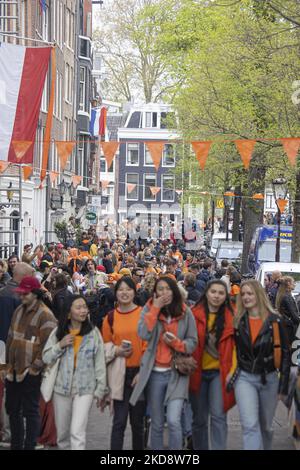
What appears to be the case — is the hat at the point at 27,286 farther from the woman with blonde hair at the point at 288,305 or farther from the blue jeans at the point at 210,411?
the woman with blonde hair at the point at 288,305

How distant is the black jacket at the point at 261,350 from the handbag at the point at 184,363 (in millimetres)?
380

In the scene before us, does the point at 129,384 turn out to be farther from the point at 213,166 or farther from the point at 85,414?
the point at 213,166

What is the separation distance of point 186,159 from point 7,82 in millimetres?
31686

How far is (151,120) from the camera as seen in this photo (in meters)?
86.4

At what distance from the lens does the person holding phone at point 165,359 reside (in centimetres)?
838

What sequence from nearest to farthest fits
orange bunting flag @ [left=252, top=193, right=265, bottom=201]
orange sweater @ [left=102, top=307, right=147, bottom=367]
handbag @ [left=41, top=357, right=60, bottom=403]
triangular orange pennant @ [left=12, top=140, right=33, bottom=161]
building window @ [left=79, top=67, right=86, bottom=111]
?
handbag @ [left=41, top=357, right=60, bottom=403] → orange sweater @ [left=102, top=307, right=147, bottom=367] → triangular orange pennant @ [left=12, top=140, right=33, bottom=161] → orange bunting flag @ [left=252, top=193, right=265, bottom=201] → building window @ [left=79, top=67, right=86, bottom=111]

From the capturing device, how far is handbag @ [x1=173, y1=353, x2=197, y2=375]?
8.34 metres

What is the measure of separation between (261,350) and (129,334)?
116cm

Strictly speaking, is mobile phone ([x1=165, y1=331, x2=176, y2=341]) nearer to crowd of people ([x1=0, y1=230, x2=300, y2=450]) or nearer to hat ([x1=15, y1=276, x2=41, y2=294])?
crowd of people ([x1=0, y1=230, x2=300, y2=450])

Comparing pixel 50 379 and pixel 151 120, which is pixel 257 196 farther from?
pixel 151 120

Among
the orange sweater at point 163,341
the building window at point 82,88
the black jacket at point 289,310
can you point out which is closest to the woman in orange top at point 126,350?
the orange sweater at point 163,341

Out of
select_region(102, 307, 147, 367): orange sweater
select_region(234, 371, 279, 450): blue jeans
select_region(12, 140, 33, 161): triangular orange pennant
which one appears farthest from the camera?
select_region(12, 140, 33, 161): triangular orange pennant

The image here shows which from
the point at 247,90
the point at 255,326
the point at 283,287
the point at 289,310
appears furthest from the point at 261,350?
the point at 247,90

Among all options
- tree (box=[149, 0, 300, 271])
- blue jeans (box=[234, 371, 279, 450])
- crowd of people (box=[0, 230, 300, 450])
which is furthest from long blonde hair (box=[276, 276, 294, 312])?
tree (box=[149, 0, 300, 271])
